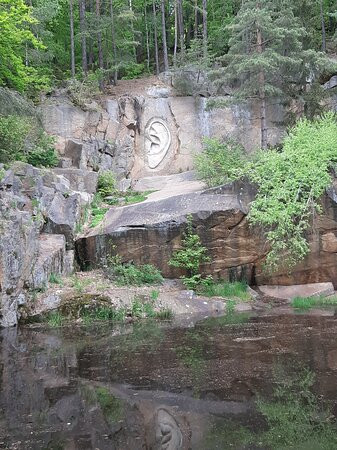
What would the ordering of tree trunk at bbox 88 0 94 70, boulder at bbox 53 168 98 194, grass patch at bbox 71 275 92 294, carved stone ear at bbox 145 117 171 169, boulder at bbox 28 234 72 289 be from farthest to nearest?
tree trunk at bbox 88 0 94 70 → carved stone ear at bbox 145 117 171 169 → boulder at bbox 53 168 98 194 → grass patch at bbox 71 275 92 294 → boulder at bbox 28 234 72 289

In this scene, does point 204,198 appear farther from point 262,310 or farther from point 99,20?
point 99,20

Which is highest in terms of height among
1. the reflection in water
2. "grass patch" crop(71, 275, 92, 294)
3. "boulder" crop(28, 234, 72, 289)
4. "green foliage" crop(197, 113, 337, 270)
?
"green foliage" crop(197, 113, 337, 270)

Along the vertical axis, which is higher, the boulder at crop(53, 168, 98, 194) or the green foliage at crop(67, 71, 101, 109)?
the green foliage at crop(67, 71, 101, 109)

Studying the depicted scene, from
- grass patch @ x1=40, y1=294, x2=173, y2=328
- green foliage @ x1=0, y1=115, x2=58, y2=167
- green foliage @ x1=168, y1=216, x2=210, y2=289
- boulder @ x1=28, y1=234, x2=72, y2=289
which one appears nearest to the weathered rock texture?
green foliage @ x1=0, y1=115, x2=58, y2=167

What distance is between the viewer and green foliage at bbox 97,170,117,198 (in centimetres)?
2069

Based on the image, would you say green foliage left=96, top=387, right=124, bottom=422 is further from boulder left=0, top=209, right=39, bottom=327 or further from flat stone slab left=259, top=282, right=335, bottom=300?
flat stone slab left=259, top=282, right=335, bottom=300

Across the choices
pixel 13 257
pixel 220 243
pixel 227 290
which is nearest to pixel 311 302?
pixel 227 290

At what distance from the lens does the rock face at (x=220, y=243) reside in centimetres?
1540

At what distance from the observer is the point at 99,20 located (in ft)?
92.6

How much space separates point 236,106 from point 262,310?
15.1 metres

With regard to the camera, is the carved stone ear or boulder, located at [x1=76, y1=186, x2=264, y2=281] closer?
boulder, located at [x1=76, y1=186, x2=264, y2=281]

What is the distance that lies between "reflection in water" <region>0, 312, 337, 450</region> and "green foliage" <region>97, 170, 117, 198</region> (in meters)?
10.9

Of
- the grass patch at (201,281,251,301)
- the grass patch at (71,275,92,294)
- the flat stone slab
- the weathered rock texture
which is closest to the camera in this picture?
the grass patch at (71,275,92,294)

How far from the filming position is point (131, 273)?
47.8 feet
